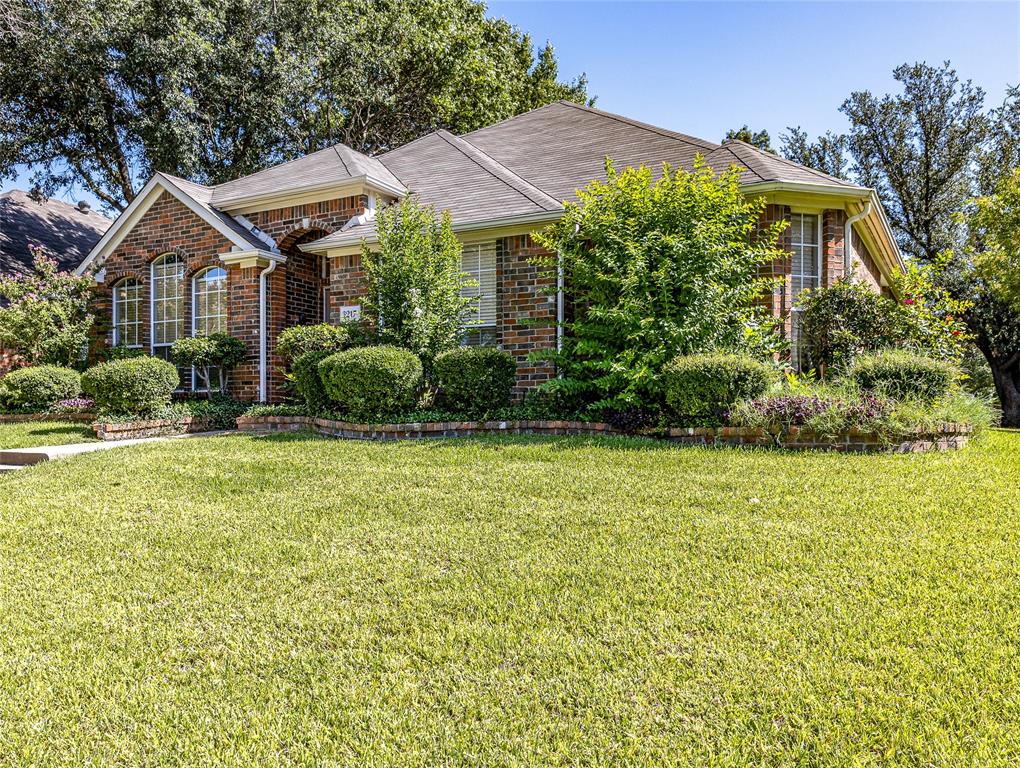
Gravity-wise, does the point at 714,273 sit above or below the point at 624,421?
above

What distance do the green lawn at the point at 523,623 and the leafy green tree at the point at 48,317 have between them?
29.4ft

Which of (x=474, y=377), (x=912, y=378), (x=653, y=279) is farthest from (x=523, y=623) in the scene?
(x=912, y=378)

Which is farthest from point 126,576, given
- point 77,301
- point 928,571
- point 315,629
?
point 77,301

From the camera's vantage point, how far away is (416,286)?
890cm

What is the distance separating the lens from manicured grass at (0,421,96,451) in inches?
327

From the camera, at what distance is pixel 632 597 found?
306 centimetres

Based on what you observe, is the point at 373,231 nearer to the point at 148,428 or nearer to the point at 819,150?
the point at 148,428

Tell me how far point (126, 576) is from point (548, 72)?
2830 centimetres

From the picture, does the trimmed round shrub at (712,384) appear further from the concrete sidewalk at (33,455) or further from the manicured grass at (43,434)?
the manicured grass at (43,434)

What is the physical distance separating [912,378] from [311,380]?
26.4 feet

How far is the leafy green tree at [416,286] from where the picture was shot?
883 cm

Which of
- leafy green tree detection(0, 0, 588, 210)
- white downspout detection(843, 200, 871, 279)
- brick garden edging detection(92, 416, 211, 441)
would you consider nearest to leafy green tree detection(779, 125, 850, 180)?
leafy green tree detection(0, 0, 588, 210)

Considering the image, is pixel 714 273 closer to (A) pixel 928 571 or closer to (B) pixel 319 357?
(A) pixel 928 571

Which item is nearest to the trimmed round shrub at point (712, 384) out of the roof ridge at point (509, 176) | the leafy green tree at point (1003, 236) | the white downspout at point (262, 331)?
the roof ridge at point (509, 176)
